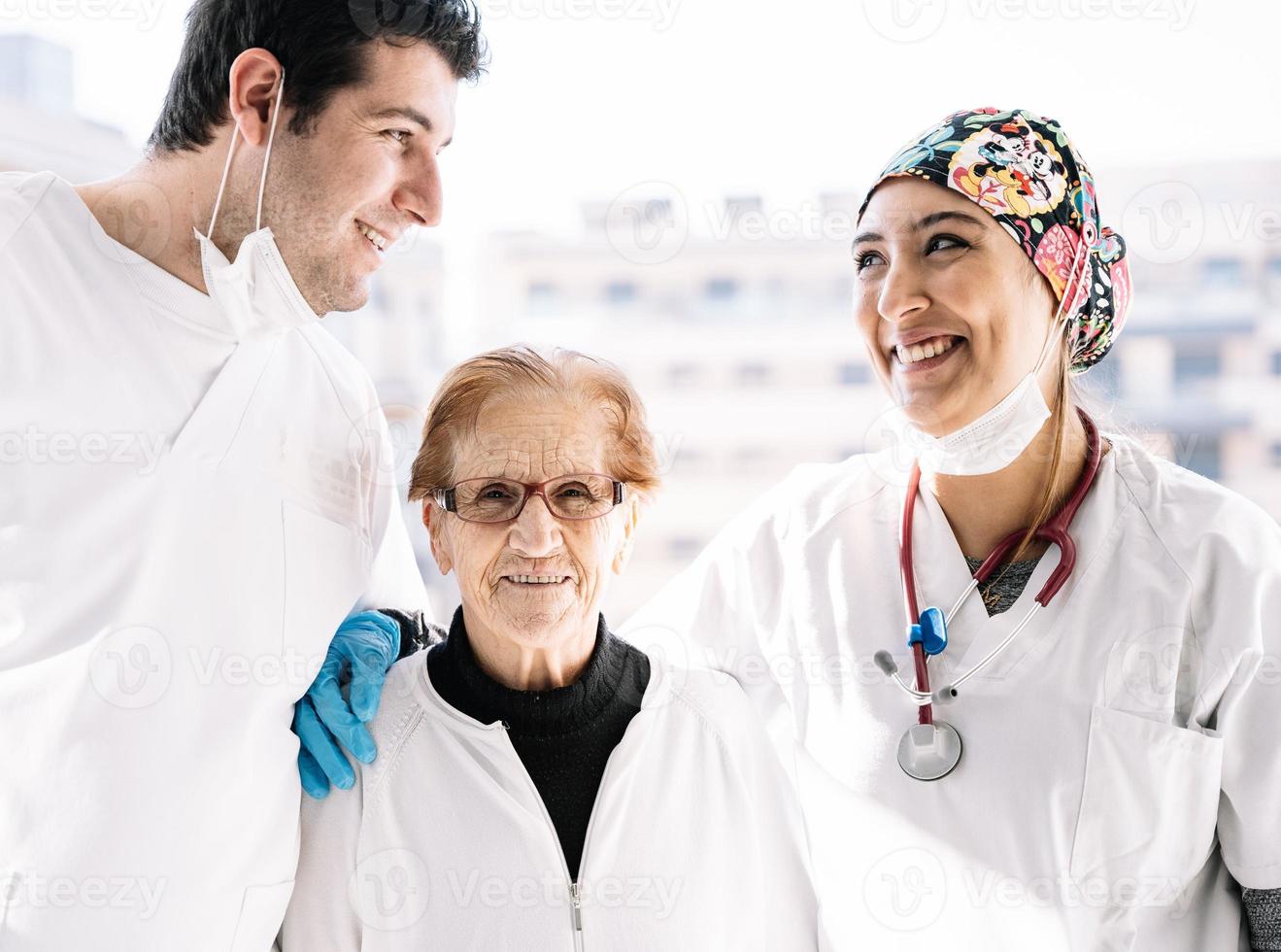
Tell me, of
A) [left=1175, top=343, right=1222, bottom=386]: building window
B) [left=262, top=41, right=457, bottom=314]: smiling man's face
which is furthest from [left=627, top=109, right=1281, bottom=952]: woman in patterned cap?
[left=1175, top=343, right=1222, bottom=386]: building window

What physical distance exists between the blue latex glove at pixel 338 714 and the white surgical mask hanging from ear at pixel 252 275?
44cm

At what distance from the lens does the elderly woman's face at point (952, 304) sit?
1.22 meters

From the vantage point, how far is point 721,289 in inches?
95.4

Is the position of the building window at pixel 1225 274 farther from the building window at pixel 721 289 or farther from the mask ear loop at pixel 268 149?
the mask ear loop at pixel 268 149

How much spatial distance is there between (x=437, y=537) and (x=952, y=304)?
2.38 ft

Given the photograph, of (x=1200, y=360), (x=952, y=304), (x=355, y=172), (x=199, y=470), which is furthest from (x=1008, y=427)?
(x=1200, y=360)

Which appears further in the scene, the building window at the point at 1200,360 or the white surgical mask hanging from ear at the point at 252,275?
the building window at the point at 1200,360

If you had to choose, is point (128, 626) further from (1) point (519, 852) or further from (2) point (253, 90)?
(2) point (253, 90)

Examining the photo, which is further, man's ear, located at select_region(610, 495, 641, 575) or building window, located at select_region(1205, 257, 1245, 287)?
building window, located at select_region(1205, 257, 1245, 287)

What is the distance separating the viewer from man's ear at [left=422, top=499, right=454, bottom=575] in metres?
1.27

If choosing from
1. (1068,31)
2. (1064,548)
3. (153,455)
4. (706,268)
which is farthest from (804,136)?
(153,455)

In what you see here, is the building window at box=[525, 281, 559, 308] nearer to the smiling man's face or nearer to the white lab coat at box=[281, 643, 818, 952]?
the smiling man's face

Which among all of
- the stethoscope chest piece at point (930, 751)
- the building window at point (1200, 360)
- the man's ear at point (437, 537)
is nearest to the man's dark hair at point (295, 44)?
the man's ear at point (437, 537)

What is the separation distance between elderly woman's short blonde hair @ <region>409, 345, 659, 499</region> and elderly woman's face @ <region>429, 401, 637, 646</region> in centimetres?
2
